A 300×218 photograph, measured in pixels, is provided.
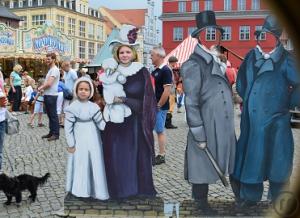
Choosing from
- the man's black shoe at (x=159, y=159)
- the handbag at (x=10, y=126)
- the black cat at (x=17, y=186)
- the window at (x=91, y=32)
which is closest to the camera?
the black cat at (x=17, y=186)

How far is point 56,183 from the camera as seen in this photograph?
5441mm

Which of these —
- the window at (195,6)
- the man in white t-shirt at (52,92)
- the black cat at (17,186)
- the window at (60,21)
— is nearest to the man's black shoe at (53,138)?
the man in white t-shirt at (52,92)

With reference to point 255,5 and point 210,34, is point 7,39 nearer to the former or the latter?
point 210,34

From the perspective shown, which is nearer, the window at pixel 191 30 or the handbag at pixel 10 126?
the window at pixel 191 30

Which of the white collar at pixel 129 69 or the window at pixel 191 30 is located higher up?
the window at pixel 191 30

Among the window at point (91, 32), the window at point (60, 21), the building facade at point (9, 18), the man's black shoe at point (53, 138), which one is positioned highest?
the building facade at point (9, 18)

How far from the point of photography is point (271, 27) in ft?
13.3

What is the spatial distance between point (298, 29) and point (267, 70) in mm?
808

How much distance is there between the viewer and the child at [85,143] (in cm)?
421

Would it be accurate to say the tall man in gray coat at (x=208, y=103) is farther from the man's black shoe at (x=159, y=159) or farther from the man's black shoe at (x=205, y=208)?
the man's black shoe at (x=159, y=159)

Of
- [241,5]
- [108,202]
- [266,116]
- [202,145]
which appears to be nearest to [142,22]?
[241,5]

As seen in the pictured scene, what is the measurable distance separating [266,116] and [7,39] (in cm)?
1912

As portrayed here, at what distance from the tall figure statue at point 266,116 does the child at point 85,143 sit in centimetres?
128

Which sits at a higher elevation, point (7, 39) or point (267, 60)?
point (7, 39)
